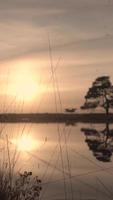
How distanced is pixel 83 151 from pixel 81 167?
3.79 metres

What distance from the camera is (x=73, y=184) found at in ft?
25.9

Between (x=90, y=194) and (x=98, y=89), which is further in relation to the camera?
(x=98, y=89)

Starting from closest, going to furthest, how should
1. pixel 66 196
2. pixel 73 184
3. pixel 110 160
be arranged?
pixel 66 196
pixel 73 184
pixel 110 160

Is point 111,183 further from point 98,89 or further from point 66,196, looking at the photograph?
point 98,89

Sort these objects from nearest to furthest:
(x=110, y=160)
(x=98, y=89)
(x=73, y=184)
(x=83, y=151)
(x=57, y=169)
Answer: (x=73, y=184) → (x=57, y=169) → (x=110, y=160) → (x=83, y=151) → (x=98, y=89)

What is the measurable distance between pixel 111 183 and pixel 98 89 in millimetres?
37590

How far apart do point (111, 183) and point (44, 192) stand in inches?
49.8

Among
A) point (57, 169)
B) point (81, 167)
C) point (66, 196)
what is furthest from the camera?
point (81, 167)

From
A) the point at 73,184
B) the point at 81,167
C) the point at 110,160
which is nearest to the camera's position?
the point at 73,184

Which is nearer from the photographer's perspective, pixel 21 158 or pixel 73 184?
pixel 73 184

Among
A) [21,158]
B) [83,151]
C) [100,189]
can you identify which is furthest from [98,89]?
[100,189]

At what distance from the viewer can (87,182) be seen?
8219mm

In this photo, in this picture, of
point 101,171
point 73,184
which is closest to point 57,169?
point 101,171

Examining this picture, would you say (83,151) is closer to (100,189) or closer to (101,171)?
(101,171)
